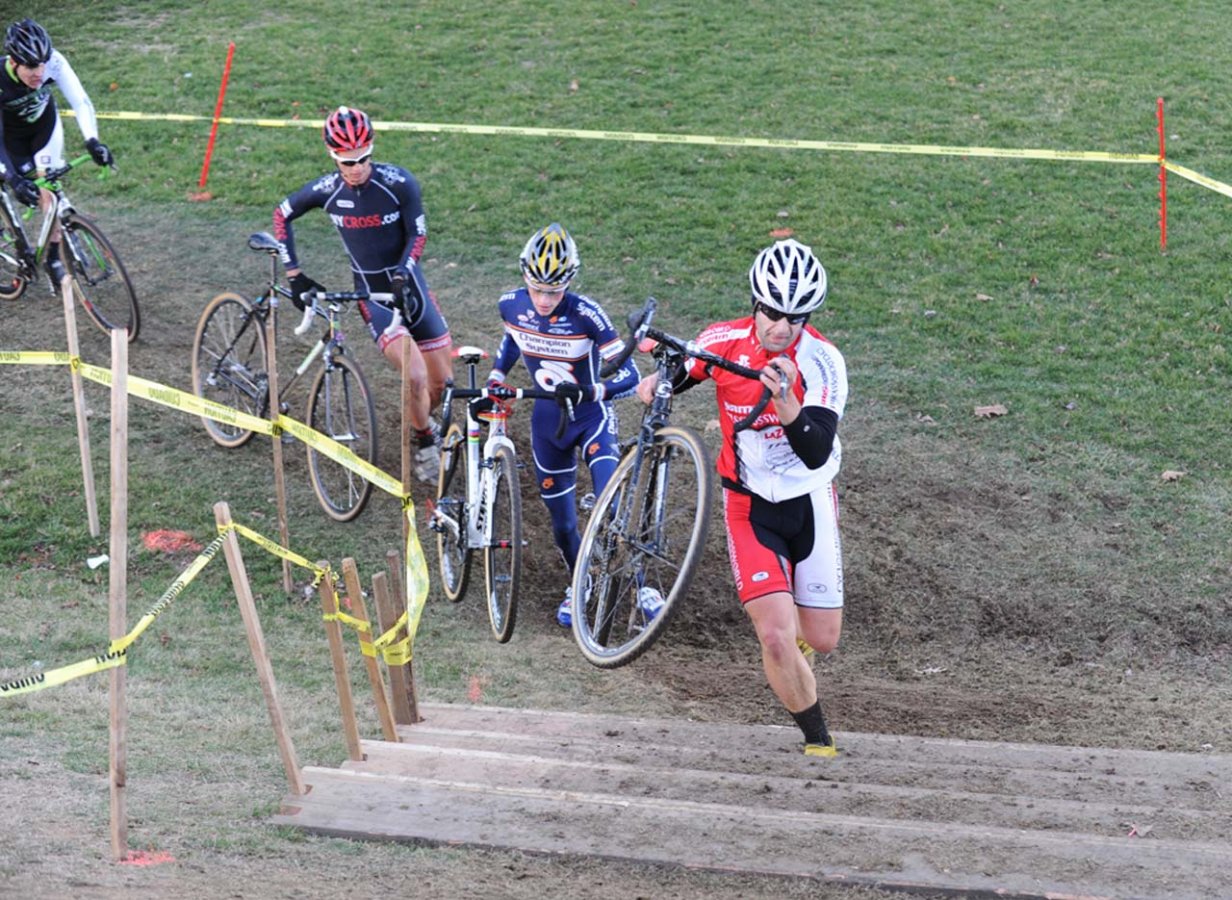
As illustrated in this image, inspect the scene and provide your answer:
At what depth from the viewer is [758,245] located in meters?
14.1

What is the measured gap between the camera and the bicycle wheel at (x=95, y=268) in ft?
38.0

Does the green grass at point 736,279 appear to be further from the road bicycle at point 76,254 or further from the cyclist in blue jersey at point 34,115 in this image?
the cyclist in blue jersey at point 34,115

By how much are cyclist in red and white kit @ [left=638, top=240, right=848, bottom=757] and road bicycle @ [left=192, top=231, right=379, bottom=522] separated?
354cm

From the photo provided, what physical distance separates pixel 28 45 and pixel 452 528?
5776mm

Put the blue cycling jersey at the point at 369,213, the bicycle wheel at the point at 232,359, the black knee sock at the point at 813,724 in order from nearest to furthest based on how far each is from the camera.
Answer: the black knee sock at the point at 813,724 < the blue cycling jersey at the point at 369,213 < the bicycle wheel at the point at 232,359

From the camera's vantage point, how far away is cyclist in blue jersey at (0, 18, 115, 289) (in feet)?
37.1

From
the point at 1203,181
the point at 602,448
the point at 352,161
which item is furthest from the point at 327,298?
the point at 1203,181

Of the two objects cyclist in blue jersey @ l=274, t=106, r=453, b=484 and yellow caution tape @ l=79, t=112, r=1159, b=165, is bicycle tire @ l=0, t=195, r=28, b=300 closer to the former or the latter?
cyclist in blue jersey @ l=274, t=106, r=453, b=484

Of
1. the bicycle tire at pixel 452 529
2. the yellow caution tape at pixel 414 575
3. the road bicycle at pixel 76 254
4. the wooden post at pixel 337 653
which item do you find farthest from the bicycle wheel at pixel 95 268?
the wooden post at pixel 337 653

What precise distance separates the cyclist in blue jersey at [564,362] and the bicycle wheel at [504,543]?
46 centimetres

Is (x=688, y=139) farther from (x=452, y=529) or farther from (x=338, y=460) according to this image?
(x=338, y=460)

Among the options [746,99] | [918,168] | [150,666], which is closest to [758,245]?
[918,168]

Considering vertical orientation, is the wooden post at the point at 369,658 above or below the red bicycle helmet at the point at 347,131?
below

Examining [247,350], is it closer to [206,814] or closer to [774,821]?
[206,814]
